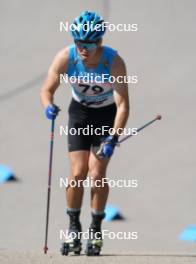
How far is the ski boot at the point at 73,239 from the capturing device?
883 cm

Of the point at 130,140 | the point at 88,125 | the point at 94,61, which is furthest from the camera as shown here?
the point at 130,140

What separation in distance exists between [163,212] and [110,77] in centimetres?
262

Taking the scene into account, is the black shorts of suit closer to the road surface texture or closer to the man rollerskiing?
the man rollerskiing

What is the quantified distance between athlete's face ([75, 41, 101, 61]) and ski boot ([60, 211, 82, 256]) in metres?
1.41

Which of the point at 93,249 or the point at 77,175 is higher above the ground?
the point at 77,175

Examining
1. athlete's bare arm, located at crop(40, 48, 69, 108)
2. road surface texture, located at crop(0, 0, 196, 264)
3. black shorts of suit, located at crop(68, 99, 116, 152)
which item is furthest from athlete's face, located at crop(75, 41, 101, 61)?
road surface texture, located at crop(0, 0, 196, 264)

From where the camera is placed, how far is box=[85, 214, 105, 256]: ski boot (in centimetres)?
881

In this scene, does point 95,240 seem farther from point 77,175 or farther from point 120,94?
point 120,94

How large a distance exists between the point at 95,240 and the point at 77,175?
0.59 metres

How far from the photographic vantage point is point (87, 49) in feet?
28.1

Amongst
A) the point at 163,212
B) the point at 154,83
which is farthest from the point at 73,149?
the point at 154,83

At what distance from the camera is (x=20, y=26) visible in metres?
17.8

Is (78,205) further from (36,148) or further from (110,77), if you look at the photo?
(36,148)

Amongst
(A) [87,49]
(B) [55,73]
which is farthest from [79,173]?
(A) [87,49]
